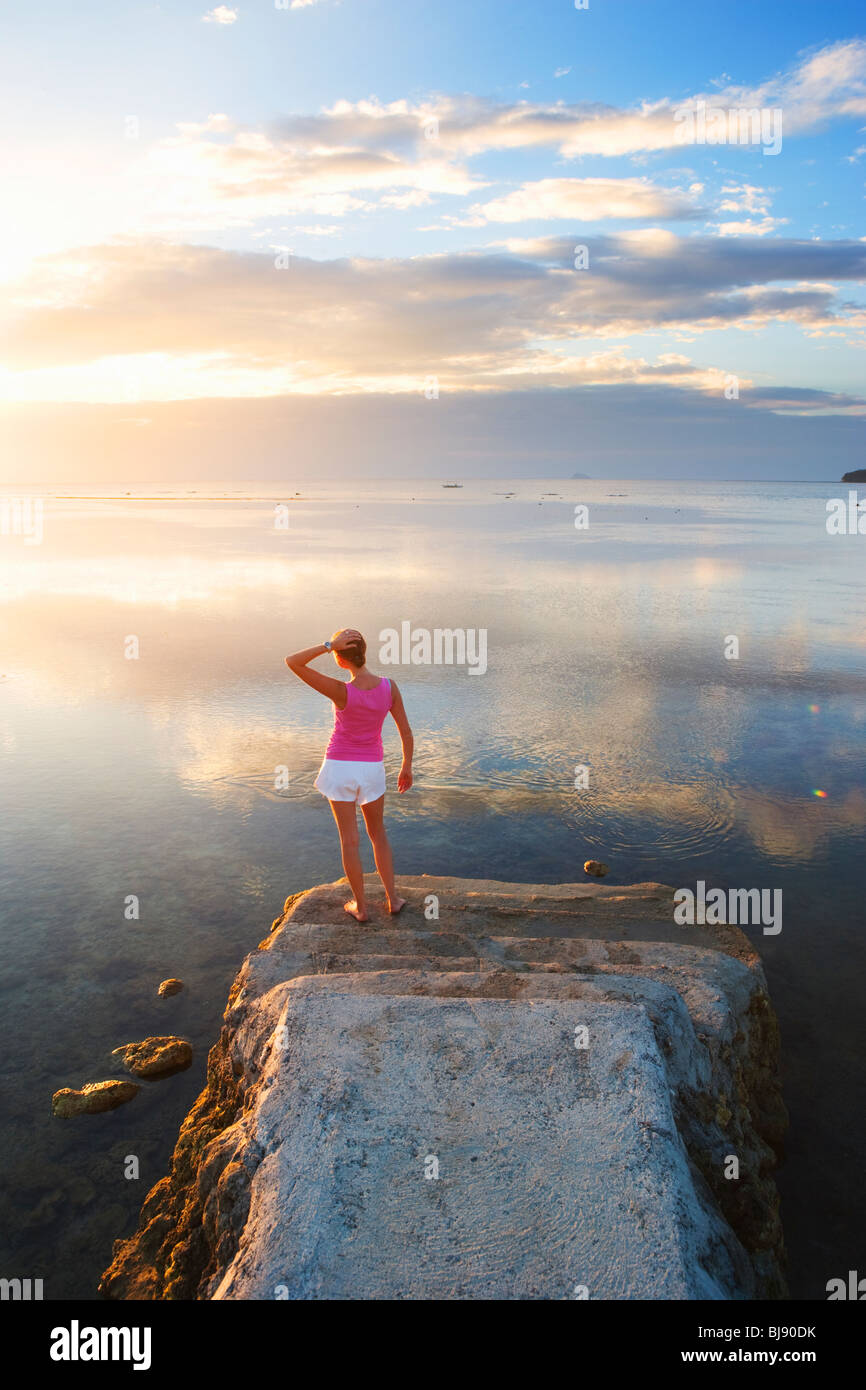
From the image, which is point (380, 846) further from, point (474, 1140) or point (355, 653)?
point (474, 1140)

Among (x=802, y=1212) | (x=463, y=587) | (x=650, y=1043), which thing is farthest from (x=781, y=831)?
(x=463, y=587)

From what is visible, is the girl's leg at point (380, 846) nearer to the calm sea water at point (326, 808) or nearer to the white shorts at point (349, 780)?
the white shorts at point (349, 780)

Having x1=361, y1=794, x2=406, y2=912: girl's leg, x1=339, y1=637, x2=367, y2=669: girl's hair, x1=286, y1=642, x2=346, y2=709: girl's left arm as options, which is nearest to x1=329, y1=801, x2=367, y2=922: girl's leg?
x1=361, y1=794, x2=406, y2=912: girl's leg

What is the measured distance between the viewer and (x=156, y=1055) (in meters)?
7.00

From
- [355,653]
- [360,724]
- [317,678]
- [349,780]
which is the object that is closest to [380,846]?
[349,780]

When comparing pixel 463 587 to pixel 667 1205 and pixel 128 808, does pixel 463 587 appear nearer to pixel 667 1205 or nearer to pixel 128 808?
pixel 128 808

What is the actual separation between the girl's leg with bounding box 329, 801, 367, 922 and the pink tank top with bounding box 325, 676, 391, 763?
0.42 metres

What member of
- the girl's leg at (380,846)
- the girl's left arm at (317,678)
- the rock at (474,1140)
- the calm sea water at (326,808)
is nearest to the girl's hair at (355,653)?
the girl's left arm at (317,678)

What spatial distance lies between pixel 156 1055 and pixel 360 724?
319 cm

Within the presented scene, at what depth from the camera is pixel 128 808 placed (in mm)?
11320

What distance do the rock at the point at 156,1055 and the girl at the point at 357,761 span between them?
1781 mm

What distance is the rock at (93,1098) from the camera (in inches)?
257

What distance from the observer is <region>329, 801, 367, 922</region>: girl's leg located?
700 cm
